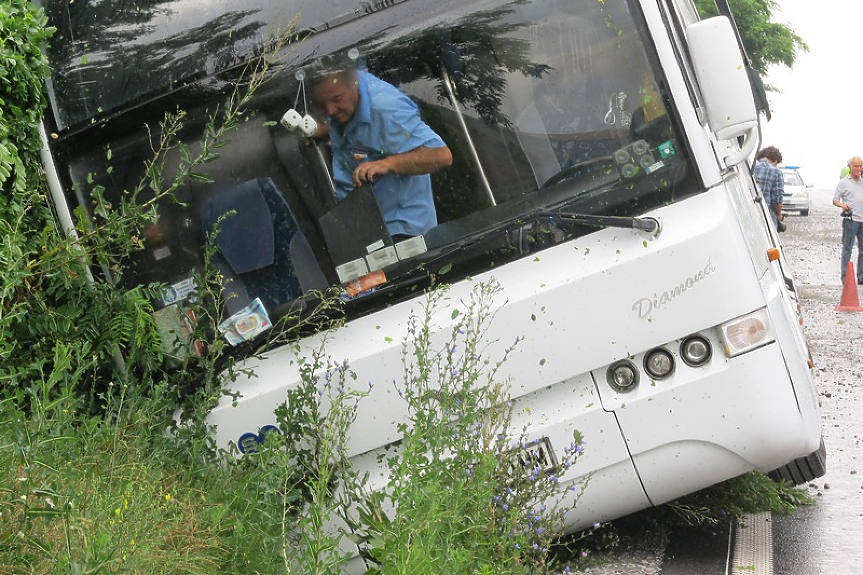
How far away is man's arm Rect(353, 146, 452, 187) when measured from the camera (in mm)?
5492

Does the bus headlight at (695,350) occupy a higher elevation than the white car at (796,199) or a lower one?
higher

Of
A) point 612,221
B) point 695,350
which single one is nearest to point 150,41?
point 612,221

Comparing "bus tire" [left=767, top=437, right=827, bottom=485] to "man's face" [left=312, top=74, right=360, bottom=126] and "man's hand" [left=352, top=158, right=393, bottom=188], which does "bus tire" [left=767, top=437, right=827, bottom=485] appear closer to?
"man's hand" [left=352, top=158, right=393, bottom=188]

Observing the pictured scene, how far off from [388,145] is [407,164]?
13 centimetres

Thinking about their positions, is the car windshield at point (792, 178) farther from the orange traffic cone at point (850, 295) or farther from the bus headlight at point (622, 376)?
the bus headlight at point (622, 376)

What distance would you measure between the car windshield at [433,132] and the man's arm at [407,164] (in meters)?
0.02

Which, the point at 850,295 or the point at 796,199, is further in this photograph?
the point at 796,199

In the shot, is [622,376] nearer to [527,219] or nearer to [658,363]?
[658,363]

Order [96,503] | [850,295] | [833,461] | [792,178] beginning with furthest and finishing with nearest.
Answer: [792,178] < [850,295] < [833,461] < [96,503]

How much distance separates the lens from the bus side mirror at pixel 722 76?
5363 millimetres

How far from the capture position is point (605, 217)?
5301 mm

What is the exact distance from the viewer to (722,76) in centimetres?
541

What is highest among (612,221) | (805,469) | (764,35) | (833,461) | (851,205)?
(612,221)

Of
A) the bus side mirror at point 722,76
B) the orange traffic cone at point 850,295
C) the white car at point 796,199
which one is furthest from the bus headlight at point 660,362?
the white car at point 796,199
